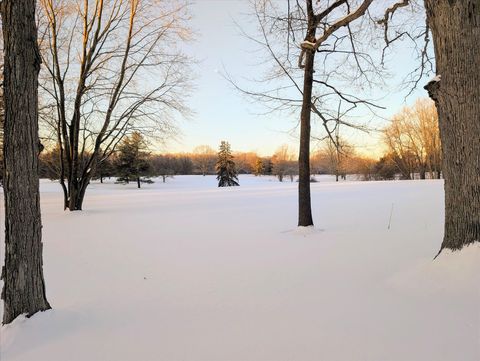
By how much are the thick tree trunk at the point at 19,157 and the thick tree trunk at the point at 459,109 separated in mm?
3915

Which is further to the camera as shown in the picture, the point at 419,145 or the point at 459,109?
the point at 419,145

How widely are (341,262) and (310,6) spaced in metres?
5.62

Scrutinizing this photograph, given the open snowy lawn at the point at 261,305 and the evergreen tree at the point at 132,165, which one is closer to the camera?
the open snowy lawn at the point at 261,305

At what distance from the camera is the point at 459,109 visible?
126 inches

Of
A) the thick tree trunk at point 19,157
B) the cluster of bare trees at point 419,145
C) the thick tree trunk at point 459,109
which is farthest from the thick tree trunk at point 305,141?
the cluster of bare trees at point 419,145

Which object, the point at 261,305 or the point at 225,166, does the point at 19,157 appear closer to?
the point at 261,305

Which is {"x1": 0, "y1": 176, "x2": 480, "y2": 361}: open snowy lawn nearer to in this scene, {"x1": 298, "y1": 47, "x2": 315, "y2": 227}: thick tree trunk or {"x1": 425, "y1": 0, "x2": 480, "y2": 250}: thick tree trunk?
{"x1": 425, "y1": 0, "x2": 480, "y2": 250}: thick tree trunk

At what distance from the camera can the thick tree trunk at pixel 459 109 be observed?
311 cm

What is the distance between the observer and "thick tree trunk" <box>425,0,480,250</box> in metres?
3.11

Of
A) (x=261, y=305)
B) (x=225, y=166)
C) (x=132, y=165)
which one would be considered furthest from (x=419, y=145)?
(x=261, y=305)

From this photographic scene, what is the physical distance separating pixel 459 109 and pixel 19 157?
13.4ft

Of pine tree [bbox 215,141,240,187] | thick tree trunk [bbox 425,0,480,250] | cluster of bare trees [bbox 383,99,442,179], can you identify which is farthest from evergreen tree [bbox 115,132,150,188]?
thick tree trunk [bbox 425,0,480,250]

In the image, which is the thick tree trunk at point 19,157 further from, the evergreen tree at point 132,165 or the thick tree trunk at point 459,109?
the evergreen tree at point 132,165

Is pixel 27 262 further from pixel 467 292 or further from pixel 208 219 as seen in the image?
pixel 208 219
